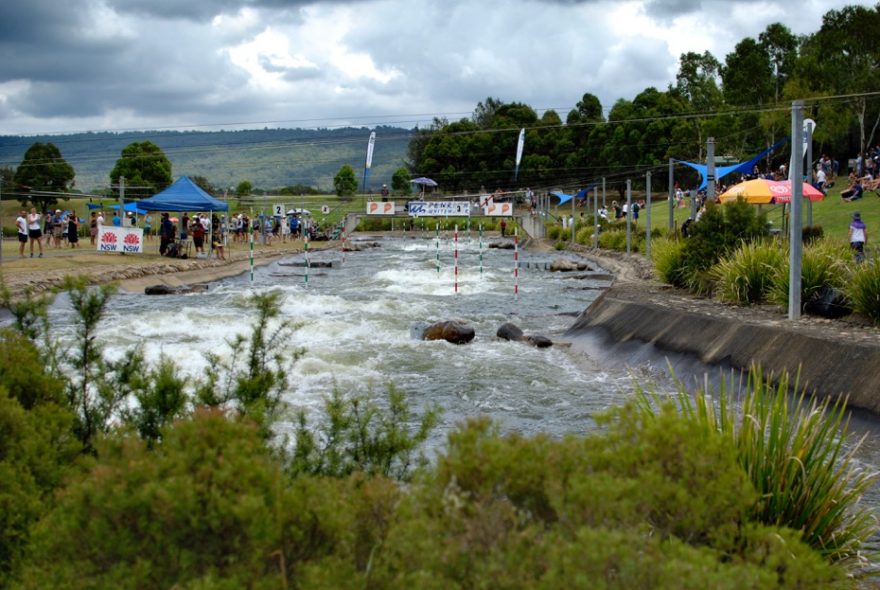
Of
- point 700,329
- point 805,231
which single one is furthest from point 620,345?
point 805,231

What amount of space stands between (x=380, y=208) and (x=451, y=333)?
5968cm

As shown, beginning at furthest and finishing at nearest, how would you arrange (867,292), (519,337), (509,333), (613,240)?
(613,240) → (509,333) → (519,337) → (867,292)

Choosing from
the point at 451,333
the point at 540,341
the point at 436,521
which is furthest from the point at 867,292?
the point at 436,521

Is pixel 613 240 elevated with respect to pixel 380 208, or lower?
lower

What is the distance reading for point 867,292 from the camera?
551 inches

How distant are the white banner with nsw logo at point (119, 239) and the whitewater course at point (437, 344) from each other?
12.8 ft

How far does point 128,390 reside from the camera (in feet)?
20.1

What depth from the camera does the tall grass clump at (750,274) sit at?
57.0 ft

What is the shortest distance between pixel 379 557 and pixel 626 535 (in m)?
0.98

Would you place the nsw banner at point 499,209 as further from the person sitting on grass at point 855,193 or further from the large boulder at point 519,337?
the large boulder at point 519,337

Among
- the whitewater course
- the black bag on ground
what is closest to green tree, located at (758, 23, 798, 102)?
the whitewater course

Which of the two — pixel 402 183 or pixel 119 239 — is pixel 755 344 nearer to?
pixel 119 239

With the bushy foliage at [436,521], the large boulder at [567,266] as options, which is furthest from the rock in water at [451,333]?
the large boulder at [567,266]

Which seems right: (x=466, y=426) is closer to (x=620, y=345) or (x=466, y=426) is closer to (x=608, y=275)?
(x=620, y=345)
